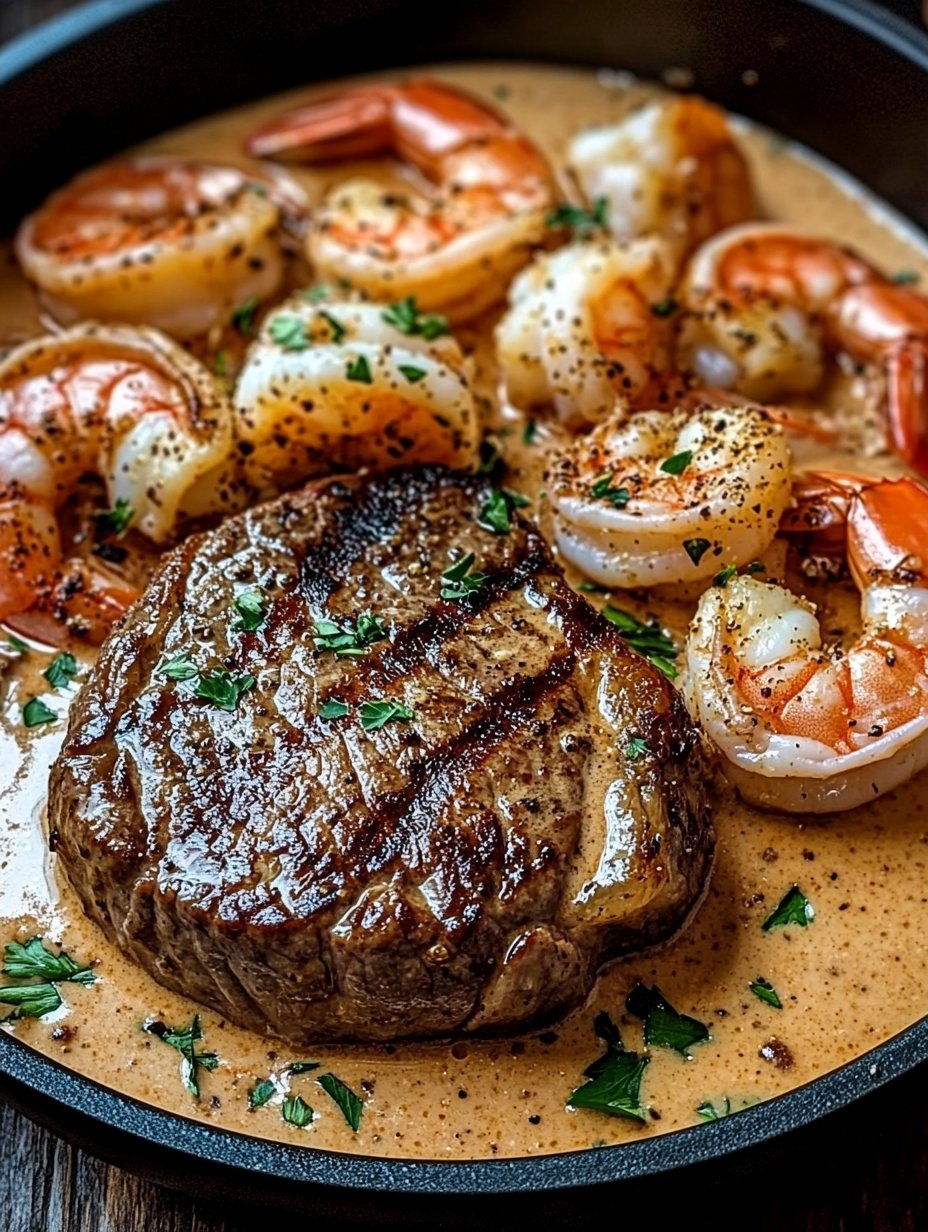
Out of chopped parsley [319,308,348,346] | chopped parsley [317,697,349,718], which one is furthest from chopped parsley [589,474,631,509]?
chopped parsley [317,697,349,718]

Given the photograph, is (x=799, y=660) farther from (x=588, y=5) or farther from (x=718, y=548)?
(x=588, y=5)

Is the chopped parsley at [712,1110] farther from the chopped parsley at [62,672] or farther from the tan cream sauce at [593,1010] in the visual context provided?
the chopped parsley at [62,672]

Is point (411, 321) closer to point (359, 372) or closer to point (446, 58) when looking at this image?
point (359, 372)

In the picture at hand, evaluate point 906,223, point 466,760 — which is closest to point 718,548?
point 466,760

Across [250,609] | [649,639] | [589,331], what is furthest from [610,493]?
Answer: [250,609]

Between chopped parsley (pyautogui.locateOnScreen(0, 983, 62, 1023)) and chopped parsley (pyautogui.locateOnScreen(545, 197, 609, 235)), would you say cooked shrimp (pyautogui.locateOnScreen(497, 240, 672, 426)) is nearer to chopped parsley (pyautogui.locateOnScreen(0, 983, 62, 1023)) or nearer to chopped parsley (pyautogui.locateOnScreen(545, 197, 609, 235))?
chopped parsley (pyautogui.locateOnScreen(545, 197, 609, 235))

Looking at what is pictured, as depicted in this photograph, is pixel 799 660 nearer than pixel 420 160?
Yes
